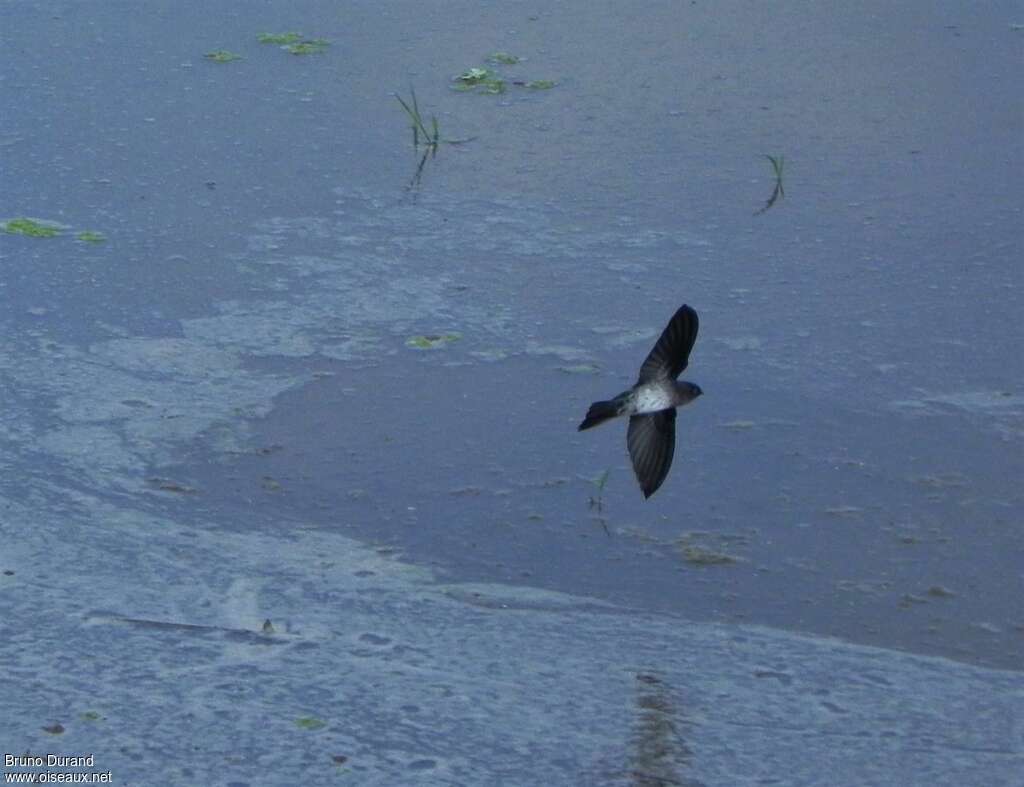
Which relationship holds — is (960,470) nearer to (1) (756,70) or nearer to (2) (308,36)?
(1) (756,70)

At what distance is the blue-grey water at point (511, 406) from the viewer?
3.32 metres

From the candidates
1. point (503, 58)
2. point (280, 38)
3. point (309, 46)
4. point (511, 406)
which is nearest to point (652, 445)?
point (511, 406)

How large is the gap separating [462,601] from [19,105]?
3418 millimetres

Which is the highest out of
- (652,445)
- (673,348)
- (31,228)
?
(673,348)

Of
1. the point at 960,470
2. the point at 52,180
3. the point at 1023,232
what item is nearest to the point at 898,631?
the point at 960,470

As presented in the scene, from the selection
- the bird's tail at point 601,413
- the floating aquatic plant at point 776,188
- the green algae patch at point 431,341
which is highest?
the bird's tail at point 601,413

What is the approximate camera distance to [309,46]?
689cm

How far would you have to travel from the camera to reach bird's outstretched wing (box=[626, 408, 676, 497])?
12.1 ft

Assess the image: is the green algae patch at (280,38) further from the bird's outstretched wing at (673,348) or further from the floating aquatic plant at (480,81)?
the bird's outstretched wing at (673,348)

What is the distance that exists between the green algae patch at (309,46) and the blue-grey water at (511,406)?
93mm

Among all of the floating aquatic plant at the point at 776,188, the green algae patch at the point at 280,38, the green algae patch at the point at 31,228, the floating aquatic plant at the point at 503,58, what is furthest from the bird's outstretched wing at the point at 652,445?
the green algae patch at the point at 280,38

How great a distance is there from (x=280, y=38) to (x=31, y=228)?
185 centimetres

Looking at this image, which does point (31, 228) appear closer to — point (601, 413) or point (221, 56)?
point (221, 56)

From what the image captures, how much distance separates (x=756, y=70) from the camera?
21.8 feet
